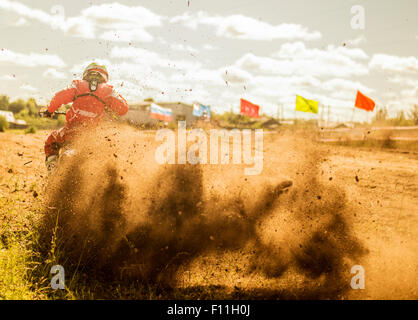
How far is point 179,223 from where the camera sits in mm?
4199

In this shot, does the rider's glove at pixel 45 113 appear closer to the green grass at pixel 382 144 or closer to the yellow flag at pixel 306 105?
the yellow flag at pixel 306 105

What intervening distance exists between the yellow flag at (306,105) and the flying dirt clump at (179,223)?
49.1 ft

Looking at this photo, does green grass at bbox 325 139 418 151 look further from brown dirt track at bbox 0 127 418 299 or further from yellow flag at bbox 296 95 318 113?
brown dirt track at bbox 0 127 418 299

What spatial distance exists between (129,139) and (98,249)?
1517 mm

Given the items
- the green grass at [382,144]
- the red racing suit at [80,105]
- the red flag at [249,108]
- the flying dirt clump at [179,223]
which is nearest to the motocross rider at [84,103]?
the red racing suit at [80,105]

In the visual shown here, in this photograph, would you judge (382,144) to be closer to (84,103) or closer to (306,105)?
(306,105)

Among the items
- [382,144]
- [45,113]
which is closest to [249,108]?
[382,144]

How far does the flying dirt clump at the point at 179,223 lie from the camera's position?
4176 mm

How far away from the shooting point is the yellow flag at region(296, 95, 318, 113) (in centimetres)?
1869

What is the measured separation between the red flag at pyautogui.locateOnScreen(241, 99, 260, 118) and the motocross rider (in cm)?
2197

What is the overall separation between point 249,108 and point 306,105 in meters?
9.01

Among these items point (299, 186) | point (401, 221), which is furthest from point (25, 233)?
point (401, 221)

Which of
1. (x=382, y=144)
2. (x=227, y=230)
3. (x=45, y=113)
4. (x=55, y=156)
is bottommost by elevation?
(x=227, y=230)

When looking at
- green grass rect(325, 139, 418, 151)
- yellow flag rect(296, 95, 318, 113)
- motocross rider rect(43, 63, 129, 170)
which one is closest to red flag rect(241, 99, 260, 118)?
yellow flag rect(296, 95, 318, 113)
